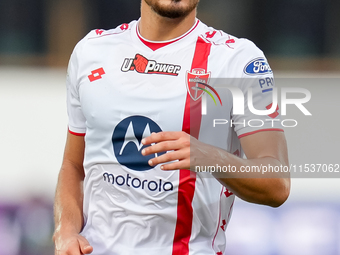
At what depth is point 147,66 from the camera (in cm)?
167

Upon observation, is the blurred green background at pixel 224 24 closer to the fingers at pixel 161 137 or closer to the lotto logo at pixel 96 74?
the lotto logo at pixel 96 74

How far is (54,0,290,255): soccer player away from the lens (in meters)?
1.56

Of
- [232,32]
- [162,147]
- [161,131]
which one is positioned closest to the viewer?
[162,147]

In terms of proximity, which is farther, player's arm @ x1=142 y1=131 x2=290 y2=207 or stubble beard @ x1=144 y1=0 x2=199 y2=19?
stubble beard @ x1=144 y1=0 x2=199 y2=19

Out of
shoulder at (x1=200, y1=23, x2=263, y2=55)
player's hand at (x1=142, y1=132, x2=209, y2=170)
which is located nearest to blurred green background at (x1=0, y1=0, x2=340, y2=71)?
shoulder at (x1=200, y1=23, x2=263, y2=55)

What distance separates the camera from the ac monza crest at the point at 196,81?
62.2 inches

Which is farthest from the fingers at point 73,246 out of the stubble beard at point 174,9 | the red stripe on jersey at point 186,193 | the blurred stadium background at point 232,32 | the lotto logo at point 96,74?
the blurred stadium background at point 232,32

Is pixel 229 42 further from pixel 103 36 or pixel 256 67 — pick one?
pixel 103 36

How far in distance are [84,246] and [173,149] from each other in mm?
509

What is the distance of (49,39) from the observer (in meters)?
5.59

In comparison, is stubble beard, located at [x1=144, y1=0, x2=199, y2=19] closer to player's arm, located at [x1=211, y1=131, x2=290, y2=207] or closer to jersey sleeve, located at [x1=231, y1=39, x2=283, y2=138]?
jersey sleeve, located at [x1=231, y1=39, x2=283, y2=138]

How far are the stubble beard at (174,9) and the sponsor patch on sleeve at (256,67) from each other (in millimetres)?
266

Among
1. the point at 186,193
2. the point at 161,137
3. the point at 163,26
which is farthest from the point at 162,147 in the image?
the point at 163,26

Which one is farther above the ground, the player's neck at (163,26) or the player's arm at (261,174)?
the player's neck at (163,26)
